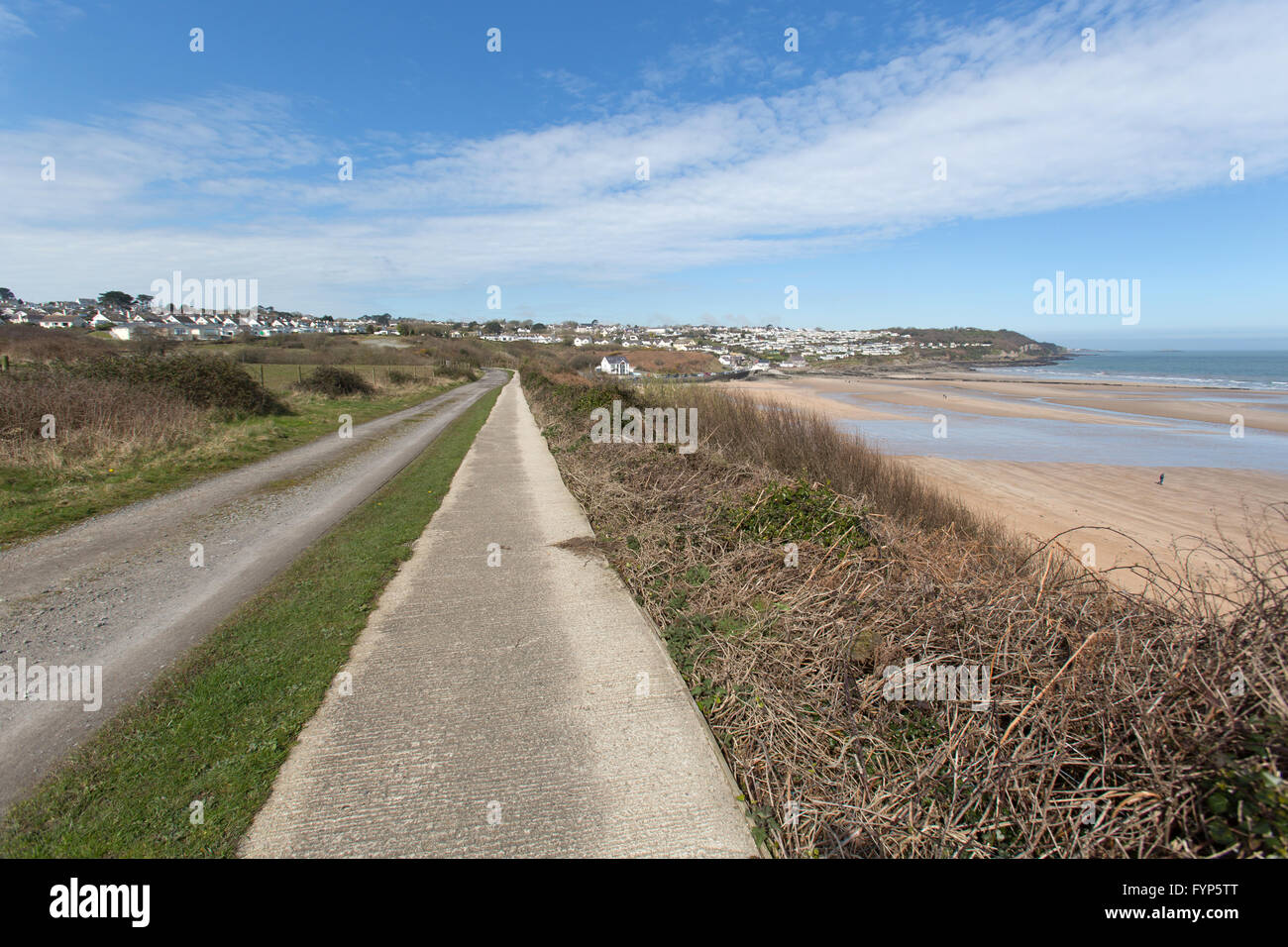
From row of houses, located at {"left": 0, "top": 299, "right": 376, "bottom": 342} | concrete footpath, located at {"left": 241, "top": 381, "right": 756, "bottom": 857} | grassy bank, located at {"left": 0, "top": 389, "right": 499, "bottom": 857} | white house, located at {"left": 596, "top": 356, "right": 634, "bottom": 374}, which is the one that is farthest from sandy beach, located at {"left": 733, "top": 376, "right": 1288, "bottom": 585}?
row of houses, located at {"left": 0, "top": 299, "right": 376, "bottom": 342}

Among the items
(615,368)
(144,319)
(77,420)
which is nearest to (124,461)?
(77,420)

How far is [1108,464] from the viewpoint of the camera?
62.3ft

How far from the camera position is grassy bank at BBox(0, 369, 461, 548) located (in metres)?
9.39

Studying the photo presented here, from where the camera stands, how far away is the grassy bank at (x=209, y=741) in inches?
118

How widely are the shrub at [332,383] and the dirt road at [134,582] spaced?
2055cm

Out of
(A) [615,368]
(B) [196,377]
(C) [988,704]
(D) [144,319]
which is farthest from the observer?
(D) [144,319]

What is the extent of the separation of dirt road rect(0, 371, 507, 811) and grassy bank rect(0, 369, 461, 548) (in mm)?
644

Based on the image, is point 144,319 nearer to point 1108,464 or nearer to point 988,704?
point 1108,464

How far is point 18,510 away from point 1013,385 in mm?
64238

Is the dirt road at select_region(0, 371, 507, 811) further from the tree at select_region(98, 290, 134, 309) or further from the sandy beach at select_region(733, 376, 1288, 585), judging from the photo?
the tree at select_region(98, 290, 134, 309)

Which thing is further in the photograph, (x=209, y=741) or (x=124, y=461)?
(x=124, y=461)

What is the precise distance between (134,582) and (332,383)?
27.9 m

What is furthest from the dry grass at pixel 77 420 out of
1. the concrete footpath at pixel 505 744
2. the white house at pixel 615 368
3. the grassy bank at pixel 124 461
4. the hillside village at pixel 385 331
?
the hillside village at pixel 385 331
